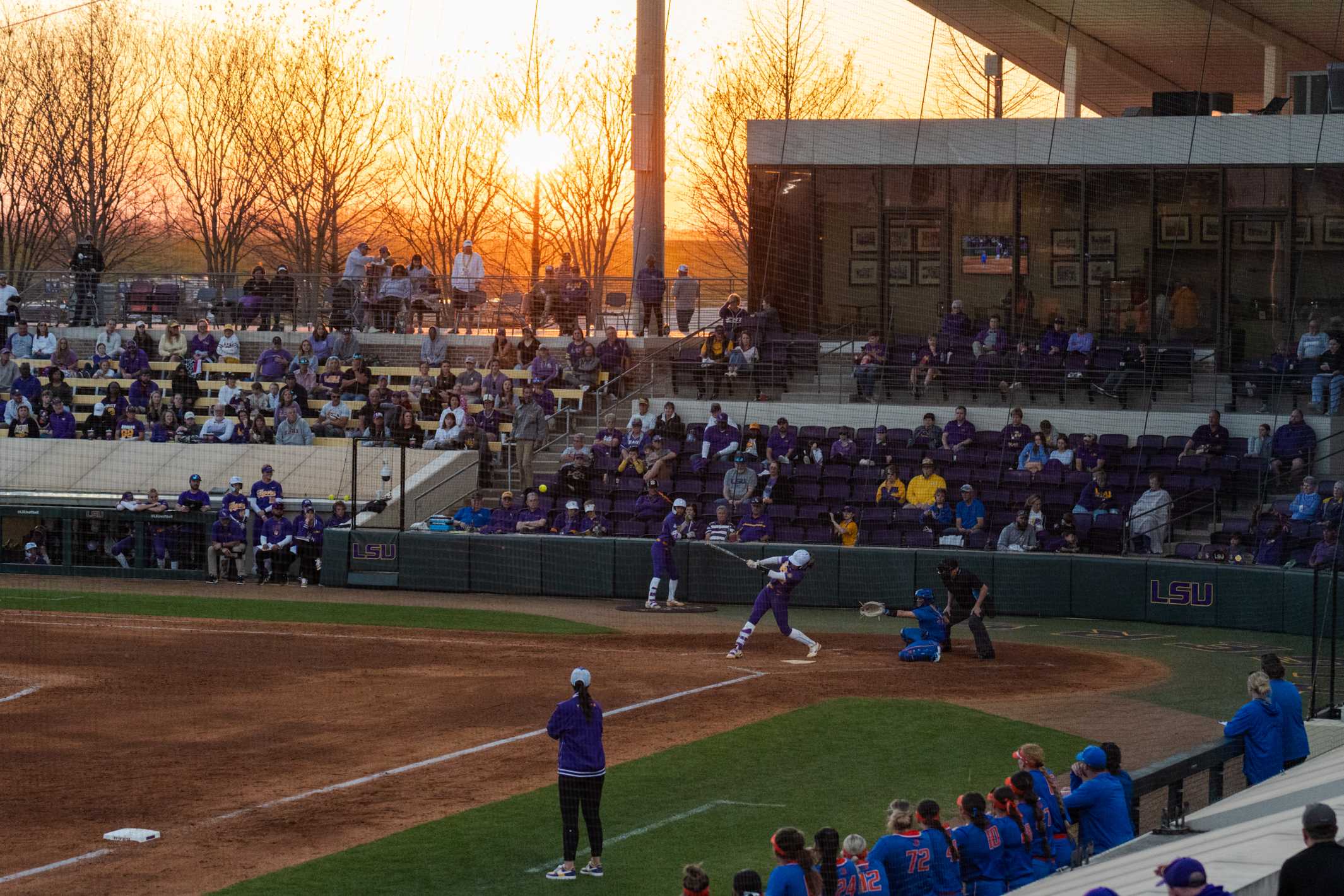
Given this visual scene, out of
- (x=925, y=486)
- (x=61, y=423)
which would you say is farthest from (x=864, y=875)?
(x=61, y=423)

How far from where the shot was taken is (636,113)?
116 ft

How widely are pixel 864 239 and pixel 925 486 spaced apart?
29.3 ft

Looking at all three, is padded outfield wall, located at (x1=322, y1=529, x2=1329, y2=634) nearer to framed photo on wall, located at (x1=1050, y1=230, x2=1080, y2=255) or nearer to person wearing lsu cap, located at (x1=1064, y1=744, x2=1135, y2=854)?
framed photo on wall, located at (x1=1050, y1=230, x2=1080, y2=255)

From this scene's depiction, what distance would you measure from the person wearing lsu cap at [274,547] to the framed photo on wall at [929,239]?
1425 cm

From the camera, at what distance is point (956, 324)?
1283 inches

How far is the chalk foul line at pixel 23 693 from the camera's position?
18.4m

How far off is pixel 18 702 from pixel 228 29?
3506cm

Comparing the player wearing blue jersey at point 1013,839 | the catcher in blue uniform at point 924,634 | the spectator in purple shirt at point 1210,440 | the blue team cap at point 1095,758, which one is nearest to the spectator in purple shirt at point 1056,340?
the spectator in purple shirt at point 1210,440

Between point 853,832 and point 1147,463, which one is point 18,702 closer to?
point 853,832

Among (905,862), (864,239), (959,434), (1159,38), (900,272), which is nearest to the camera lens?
(905,862)

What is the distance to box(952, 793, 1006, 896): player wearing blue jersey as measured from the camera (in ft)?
33.1

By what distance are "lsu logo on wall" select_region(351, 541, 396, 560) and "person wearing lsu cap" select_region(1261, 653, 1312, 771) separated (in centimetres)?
1792

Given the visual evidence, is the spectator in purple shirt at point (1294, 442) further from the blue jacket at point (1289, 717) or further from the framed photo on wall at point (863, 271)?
the blue jacket at point (1289, 717)

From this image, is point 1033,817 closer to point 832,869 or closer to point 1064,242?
point 832,869
